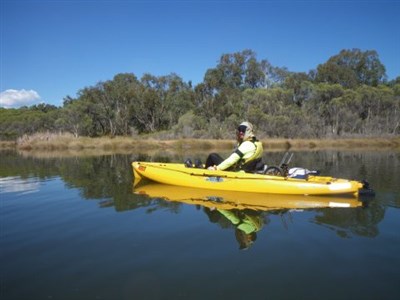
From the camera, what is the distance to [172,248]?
18.7 feet

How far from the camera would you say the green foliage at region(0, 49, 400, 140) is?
4619 cm

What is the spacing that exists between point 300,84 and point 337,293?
5082cm

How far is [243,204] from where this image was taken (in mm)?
8695

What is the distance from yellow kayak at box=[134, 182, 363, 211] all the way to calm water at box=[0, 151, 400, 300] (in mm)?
404

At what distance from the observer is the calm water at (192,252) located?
4305mm

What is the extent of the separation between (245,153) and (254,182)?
826 millimetres

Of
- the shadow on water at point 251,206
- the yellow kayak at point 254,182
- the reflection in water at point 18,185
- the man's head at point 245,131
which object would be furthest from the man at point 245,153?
the reflection in water at point 18,185

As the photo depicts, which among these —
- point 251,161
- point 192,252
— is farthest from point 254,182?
point 192,252

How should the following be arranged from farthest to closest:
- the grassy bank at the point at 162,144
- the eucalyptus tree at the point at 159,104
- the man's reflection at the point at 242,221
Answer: the eucalyptus tree at the point at 159,104 < the grassy bank at the point at 162,144 < the man's reflection at the point at 242,221

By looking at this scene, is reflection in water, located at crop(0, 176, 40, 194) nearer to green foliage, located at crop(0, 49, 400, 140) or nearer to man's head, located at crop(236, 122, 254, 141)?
man's head, located at crop(236, 122, 254, 141)

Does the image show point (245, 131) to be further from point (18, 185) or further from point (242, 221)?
point (18, 185)

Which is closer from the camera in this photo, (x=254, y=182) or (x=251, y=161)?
(x=254, y=182)

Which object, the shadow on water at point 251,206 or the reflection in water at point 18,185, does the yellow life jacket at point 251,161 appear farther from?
the reflection in water at point 18,185

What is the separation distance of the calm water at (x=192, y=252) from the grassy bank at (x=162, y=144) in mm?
26435
